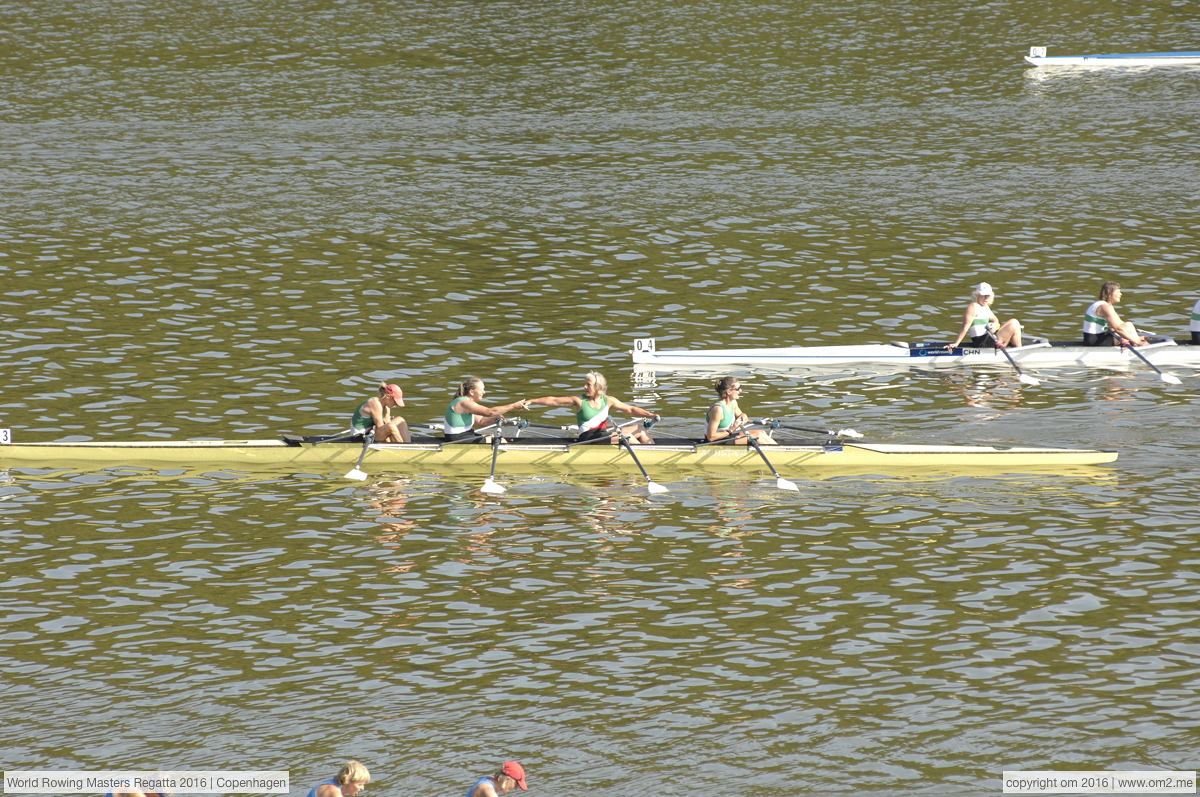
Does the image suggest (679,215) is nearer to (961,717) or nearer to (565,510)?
(565,510)

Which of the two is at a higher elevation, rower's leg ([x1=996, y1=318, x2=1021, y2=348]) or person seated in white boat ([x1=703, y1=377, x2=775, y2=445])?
rower's leg ([x1=996, y1=318, x2=1021, y2=348])

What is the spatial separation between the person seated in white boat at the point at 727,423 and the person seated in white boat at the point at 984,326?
5743 millimetres

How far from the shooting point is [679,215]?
3291cm

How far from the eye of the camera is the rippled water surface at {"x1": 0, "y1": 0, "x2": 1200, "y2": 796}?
12906mm

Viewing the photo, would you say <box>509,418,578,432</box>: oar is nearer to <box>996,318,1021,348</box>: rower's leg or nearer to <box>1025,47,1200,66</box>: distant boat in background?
<box>996,318,1021,348</box>: rower's leg

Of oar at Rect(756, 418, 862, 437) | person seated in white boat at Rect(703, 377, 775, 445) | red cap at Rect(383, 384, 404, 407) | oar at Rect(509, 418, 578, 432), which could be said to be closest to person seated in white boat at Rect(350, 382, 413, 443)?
red cap at Rect(383, 384, 404, 407)

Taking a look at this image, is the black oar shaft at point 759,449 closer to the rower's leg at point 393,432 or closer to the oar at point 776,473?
the oar at point 776,473

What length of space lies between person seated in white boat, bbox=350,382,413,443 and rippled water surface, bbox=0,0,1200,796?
90cm

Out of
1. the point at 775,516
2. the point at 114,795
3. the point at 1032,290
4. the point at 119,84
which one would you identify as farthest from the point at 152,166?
the point at 114,795

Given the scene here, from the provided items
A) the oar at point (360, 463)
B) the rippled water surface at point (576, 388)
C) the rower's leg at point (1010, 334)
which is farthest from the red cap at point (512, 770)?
the rower's leg at point (1010, 334)

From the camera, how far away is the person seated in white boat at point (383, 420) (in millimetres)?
19375

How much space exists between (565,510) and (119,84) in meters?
32.4

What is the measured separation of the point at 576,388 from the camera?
22.5 m

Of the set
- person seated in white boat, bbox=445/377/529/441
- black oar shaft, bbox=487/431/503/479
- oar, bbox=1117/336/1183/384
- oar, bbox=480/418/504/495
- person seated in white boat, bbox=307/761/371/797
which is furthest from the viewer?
oar, bbox=1117/336/1183/384
